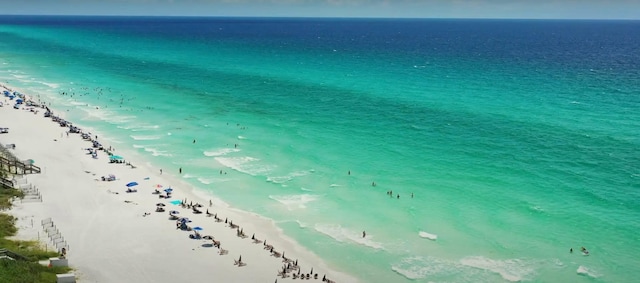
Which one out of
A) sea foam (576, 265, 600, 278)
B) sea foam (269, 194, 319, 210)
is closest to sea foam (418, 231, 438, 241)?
sea foam (576, 265, 600, 278)

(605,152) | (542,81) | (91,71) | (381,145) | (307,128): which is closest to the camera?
(605,152)

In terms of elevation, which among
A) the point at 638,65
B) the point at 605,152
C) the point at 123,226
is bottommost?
the point at 123,226

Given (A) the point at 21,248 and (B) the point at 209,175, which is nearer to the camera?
(A) the point at 21,248

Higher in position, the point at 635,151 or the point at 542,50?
the point at 542,50

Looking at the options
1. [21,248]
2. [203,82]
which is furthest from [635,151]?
[203,82]

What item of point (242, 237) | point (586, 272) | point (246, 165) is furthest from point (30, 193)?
point (586, 272)

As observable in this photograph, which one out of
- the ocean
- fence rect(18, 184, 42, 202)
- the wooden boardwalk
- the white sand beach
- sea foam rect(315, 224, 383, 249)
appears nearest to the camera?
the white sand beach

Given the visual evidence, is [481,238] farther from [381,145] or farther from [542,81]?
[542,81]

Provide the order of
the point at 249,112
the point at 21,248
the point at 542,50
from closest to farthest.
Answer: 1. the point at 21,248
2. the point at 249,112
3. the point at 542,50

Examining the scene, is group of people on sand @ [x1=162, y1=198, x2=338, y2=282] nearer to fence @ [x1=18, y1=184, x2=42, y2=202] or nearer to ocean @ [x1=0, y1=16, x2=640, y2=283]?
ocean @ [x1=0, y1=16, x2=640, y2=283]
